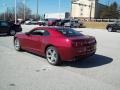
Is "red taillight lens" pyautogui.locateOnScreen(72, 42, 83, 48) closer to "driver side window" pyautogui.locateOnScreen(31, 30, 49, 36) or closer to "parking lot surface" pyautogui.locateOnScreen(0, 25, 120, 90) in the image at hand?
"parking lot surface" pyautogui.locateOnScreen(0, 25, 120, 90)

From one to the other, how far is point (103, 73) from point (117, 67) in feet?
3.60

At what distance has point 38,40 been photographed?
9.31 m

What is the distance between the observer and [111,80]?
6594 mm

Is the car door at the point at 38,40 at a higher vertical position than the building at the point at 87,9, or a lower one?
lower

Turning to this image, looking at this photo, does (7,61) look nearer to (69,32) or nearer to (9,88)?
(69,32)

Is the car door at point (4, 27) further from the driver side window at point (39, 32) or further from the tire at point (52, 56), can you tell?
the tire at point (52, 56)

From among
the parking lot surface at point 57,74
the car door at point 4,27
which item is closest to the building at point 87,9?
the car door at point 4,27

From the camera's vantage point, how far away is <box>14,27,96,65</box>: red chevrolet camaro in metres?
7.99

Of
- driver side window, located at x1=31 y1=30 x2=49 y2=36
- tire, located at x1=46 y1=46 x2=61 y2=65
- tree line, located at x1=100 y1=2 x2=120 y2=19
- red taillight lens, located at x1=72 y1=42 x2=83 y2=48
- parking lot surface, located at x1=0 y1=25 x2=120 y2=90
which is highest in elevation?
tree line, located at x1=100 y1=2 x2=120 y2=19

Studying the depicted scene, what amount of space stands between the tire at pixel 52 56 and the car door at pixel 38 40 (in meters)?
0.42

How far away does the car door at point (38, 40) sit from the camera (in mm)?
9070

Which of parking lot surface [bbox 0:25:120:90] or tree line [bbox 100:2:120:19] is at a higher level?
tree line [bbox 100:2:120:19]

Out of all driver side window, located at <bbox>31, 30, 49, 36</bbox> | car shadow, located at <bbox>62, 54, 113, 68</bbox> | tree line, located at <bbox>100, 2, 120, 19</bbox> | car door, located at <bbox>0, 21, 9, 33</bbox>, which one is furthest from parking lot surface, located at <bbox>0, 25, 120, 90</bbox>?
tree line, located at <bbox>100, 2, 120, 19</bbox>

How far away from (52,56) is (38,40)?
1.14m
